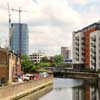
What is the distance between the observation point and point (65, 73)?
158 meters

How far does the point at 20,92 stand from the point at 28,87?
9.32 m

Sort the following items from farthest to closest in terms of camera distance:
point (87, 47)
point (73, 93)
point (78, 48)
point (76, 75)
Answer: point (78, 48), point (87, 47), point (76, 75), point (73, 93)

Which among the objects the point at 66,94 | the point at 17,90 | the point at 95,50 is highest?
the point at 95,50

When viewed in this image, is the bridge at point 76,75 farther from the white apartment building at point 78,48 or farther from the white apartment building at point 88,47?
the white apartment building at point 78,48

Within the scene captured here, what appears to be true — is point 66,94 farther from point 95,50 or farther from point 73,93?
point 95,50

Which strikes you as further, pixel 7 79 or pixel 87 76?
pixel 87 76

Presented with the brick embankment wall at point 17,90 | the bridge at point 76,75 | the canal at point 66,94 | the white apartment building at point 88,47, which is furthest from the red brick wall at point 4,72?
the white apartment building at point 88,47

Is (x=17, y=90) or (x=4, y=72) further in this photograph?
(x=4, y=72)

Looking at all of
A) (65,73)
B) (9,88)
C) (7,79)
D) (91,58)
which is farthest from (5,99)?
(91,58)

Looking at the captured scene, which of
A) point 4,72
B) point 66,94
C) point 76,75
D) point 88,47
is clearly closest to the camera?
point 4,72

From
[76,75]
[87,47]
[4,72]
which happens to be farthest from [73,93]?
[87,47]

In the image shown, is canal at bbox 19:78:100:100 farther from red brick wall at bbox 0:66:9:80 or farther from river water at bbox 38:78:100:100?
red brick wall at bbox 0:66:9:80

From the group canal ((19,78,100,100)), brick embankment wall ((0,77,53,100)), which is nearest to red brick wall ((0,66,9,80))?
brick embankment wall ((0,77,53,100))

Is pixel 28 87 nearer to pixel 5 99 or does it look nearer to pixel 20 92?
pixel 20 92
